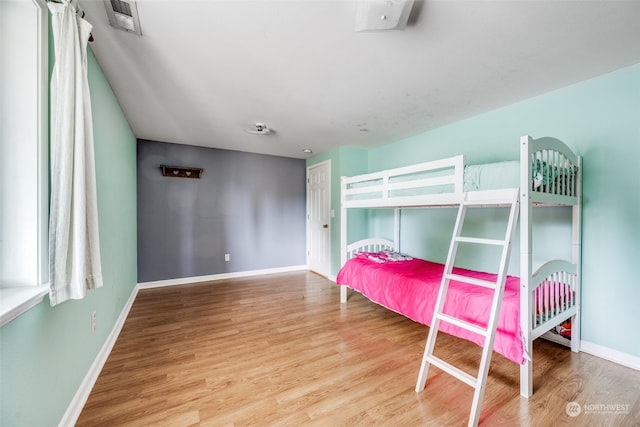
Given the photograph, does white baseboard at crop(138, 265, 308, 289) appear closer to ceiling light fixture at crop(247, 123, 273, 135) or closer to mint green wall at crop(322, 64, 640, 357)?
ceiling light fixture at crop(247, 123, 273, 135)

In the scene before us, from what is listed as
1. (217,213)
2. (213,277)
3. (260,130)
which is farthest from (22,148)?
(213,277)

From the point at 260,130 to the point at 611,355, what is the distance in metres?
3.90

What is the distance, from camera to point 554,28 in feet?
4.87

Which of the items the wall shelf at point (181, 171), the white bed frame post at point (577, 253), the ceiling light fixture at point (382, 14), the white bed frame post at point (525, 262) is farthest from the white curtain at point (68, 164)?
the white bed frame post at point (577, 253)

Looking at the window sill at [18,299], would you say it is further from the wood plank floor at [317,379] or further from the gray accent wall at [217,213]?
the gray accent wall at [217,213]

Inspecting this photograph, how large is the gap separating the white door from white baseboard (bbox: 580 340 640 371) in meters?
3.01

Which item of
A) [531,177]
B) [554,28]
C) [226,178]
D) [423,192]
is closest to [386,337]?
[423,192]

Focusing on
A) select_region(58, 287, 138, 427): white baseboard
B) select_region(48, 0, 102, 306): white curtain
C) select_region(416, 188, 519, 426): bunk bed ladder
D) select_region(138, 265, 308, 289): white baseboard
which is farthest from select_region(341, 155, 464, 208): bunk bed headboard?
select_region(58, 287, 138, 427): white baseboard

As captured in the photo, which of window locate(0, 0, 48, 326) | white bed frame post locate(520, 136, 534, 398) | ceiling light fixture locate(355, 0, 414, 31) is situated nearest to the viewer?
window locate(0, 0, 48, 326)

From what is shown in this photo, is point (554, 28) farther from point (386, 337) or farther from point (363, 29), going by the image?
point (386, 337)

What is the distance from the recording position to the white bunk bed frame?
1.58 metres

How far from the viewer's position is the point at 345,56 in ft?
5.77

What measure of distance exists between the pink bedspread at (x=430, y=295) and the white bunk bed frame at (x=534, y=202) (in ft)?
0.25

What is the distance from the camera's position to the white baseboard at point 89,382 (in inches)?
52.0
